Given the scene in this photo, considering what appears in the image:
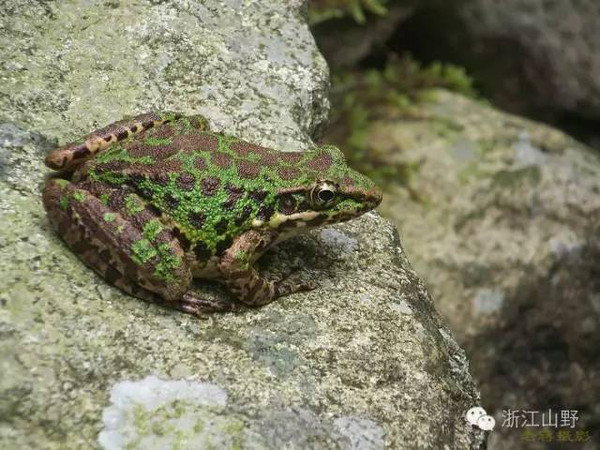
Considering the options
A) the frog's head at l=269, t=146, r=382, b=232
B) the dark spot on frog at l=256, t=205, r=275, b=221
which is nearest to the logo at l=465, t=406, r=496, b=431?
the frog's head at l=269, t=146, r=382, b=232

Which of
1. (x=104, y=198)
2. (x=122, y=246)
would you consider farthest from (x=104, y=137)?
(x=122, y=246)

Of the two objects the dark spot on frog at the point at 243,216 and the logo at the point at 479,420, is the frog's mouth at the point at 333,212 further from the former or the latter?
the logo at the point at 479,420

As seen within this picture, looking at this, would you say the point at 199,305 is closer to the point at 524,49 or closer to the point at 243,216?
the point at 243,216

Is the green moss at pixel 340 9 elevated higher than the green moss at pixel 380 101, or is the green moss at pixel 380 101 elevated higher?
the green moss at pixel 340 9

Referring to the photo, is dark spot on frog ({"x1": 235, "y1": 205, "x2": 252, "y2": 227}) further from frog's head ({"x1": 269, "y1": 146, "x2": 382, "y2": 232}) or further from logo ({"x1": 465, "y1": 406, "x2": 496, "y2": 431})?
logo ({"x1": 465, "y1": 406, "x2": 496, "y2": 431})

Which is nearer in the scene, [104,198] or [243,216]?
[104,198]

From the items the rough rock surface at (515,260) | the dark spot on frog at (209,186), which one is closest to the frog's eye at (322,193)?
the dark spot on frog at (209,186)
